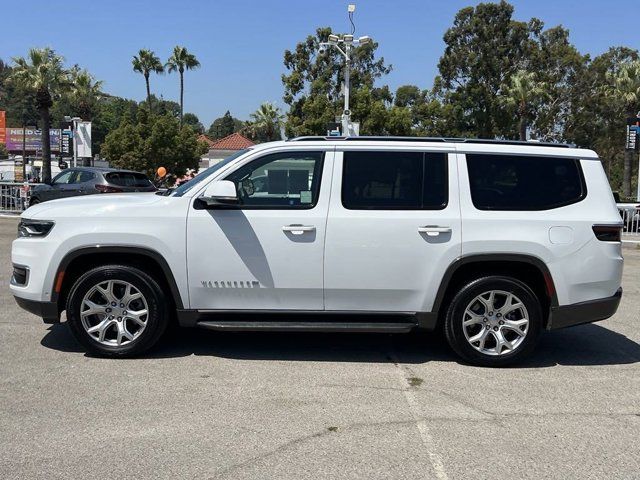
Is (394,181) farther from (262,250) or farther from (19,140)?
→ (19,140)

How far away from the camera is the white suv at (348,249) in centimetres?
529

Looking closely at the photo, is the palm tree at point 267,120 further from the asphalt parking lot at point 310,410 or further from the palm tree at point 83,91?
the asphalt parking lot at point 310,410

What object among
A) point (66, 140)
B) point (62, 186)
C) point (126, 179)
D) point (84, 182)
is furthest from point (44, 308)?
point (66, 140)

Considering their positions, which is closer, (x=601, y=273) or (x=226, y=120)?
(x=601, y=273)

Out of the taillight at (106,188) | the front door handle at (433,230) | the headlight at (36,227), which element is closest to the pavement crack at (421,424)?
the front door handle at (433,230)

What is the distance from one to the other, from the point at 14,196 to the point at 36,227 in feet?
53.3

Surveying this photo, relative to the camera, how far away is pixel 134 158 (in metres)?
40.0

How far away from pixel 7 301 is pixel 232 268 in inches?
156

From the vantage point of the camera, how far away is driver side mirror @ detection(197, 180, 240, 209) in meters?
5.07

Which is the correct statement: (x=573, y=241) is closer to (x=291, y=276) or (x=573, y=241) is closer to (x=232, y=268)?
(x=291, y=276)

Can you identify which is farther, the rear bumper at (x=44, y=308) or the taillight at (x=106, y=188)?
the taillight at (x=106, y=188)

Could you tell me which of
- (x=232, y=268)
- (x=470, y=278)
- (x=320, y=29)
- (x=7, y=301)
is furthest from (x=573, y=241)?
(x=320, y=29)

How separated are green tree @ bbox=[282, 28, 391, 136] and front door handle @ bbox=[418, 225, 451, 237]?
35.0 m

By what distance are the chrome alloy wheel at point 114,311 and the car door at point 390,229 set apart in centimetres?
166
